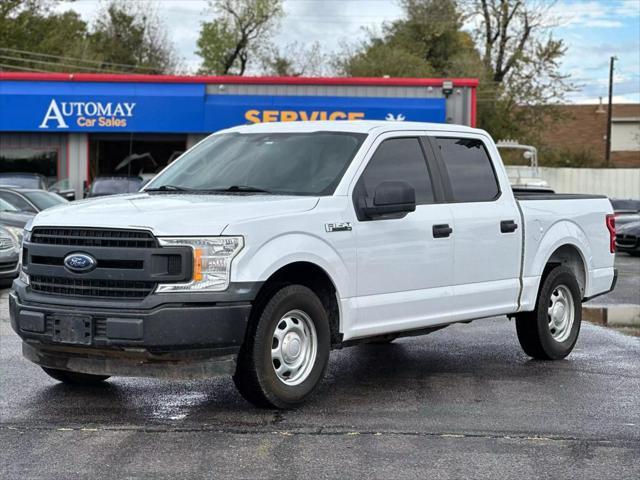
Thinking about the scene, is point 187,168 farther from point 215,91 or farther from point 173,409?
point 215,91

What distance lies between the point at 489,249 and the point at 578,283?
169 centimetres

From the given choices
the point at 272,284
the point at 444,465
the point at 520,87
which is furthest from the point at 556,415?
the point at 520,87

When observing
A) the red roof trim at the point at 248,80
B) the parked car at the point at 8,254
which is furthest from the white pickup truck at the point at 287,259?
the red roof trim at the point at 248,80

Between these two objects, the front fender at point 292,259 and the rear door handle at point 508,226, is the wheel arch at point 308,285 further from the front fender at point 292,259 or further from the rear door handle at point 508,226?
the rear door handle at point 508,226

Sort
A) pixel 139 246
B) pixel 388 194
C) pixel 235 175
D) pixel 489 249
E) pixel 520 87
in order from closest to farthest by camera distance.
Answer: pixel 139 246 → pixel 388 194 → pixel 235 175 → pixel 489 249 → pixel 520 87

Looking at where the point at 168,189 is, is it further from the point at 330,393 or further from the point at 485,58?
the point at 485,58

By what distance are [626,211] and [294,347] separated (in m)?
24.3

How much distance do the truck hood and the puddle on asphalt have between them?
5749 millimetres

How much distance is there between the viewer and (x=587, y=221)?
9469 millimetres

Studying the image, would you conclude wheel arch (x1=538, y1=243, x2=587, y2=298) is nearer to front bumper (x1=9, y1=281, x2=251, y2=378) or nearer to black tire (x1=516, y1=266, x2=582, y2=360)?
black tire (x1=516, y1=266, x2=582, y2=360)

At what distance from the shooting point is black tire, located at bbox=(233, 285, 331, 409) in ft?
21.1

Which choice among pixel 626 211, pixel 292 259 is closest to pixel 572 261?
pixel 292 259

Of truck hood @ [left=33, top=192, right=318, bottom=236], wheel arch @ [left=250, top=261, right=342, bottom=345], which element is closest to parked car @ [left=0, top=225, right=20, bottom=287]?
truck hood @ [left=33, top=192, right=318, bottom=236]

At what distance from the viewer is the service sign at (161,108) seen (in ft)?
111
